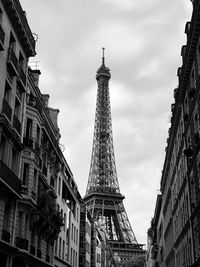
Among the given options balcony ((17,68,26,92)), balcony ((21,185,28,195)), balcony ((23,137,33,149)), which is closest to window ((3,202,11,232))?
balcony ((21,185,28,195))

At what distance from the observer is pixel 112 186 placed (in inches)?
7234

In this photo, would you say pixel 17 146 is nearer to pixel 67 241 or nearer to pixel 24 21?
pixel 24 21

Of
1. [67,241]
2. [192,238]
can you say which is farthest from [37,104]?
[67,241]

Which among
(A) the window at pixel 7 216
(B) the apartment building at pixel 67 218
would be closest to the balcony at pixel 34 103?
(A) the window at pixel 7 216

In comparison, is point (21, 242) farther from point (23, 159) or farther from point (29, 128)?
point (29, 128)

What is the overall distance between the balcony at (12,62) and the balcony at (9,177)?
7589mm

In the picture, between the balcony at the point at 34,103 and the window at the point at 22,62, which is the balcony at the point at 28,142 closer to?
the balcony at the point at 34,103

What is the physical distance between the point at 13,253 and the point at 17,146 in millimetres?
7865

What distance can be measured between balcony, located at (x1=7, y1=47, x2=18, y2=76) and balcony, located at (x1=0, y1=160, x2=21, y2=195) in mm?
7589

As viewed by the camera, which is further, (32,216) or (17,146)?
(32,216)

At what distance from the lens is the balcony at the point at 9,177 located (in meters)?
28.3

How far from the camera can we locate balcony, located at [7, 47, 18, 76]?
31.4 meters

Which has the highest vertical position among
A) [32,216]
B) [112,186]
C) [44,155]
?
[112,186]

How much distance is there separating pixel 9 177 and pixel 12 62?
28.1ft
